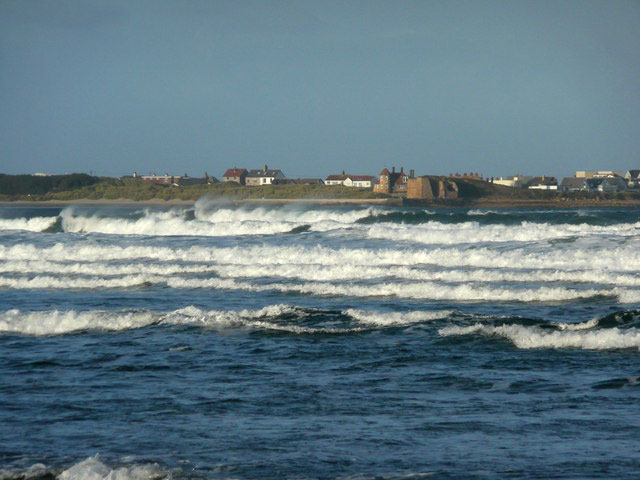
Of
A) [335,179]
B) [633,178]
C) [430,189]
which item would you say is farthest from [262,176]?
[633,178]

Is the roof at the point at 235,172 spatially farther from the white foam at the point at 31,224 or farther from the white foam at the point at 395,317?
the white foam at the point at 395,317

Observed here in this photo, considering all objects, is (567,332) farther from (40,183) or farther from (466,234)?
(40,183)

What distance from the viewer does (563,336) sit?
39.7 ft

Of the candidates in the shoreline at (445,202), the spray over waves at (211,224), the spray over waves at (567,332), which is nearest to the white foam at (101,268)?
the spray over waves at (567,332)

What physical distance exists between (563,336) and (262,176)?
546ft

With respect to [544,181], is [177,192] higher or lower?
lower

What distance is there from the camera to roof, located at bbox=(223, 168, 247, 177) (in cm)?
17862

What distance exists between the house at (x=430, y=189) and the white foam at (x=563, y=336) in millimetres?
113670

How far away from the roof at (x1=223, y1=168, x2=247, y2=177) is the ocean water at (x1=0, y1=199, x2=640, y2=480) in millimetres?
156275

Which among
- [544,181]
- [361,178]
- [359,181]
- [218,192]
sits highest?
[361,178]

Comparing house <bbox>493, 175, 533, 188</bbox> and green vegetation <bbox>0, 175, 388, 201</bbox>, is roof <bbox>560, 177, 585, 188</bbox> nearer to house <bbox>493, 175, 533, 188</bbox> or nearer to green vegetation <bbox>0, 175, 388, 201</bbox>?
house <bbox>493, 175, 533, 188</bbox>

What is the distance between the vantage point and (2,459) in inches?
275

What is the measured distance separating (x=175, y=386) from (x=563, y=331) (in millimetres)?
6550

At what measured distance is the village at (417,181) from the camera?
128 m
